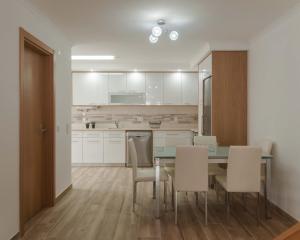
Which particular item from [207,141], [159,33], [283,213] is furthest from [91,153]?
[283,213]

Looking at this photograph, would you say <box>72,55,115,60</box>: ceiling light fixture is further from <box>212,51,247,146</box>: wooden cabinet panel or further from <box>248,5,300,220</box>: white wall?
<box>248,5,300,220</box>: white wall

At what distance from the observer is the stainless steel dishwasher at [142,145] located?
7.41m

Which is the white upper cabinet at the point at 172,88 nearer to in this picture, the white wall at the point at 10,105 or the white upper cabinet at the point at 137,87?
the white upper cabinet at the point at 137,87

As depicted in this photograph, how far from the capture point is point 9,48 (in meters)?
2.86

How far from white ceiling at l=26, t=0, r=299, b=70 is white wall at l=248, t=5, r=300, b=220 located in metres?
0.26

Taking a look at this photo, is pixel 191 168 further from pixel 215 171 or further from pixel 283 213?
pixel 283 213

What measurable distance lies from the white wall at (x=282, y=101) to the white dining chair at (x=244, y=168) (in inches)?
20.5

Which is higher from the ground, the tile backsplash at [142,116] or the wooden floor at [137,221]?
Result: the tile backsplash at [142,116]

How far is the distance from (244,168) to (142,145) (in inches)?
166

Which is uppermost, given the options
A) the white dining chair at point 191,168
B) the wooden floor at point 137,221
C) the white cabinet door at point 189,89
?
the white cabinet door at point 189,89

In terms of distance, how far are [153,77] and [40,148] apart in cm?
433

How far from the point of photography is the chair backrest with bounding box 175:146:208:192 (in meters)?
3.44

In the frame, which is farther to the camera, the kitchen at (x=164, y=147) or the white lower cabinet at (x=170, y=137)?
the white lower cabinet at (x=170, y=137)

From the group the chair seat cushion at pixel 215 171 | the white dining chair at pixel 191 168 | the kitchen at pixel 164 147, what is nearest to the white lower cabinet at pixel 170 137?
the kitchen at pixel 164 147
